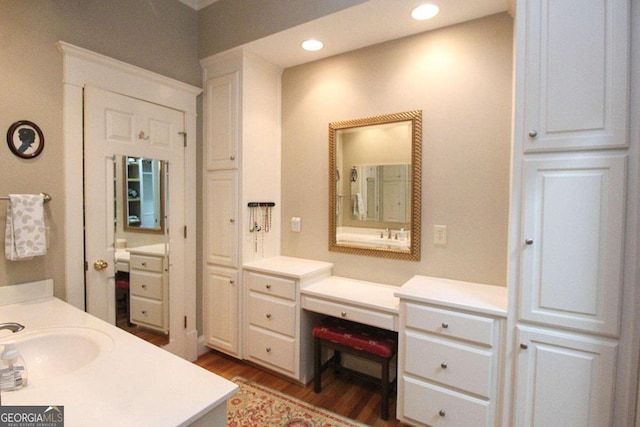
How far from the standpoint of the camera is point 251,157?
2.63 m

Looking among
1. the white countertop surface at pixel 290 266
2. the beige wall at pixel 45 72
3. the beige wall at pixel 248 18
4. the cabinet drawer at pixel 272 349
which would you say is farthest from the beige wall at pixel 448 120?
the beige wall at pixel 45 72

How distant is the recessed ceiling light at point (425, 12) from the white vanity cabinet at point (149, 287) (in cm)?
239

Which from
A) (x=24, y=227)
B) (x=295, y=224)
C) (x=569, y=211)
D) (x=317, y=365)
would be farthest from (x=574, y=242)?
(x=24, y=227)

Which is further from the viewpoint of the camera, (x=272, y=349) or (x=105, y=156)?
(x=272, y=349)

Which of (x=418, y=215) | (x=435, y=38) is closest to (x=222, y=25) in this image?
(x=435, y=38)

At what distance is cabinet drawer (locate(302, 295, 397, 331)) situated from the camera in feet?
6.45

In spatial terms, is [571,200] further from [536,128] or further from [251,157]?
[251,157]

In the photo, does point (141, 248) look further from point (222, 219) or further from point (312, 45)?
point (312, 45)

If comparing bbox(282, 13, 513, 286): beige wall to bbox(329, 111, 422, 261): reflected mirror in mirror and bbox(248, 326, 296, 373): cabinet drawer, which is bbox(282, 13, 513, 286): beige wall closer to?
bbox(329, 111, 422, 261): reflected mirror in mirror

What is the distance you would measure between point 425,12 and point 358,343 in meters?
2.10

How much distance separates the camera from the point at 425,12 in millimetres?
1963

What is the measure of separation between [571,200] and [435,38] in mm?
1361

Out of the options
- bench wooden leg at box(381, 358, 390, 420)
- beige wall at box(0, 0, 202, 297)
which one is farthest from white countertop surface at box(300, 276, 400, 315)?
beige wall at box(0, 0, 202, 297)

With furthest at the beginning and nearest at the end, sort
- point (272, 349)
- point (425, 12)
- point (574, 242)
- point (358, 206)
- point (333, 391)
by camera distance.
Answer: point (358, 206), point (272, 349), point (333, 391), point (425, 12), point (574, 242)
